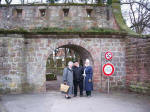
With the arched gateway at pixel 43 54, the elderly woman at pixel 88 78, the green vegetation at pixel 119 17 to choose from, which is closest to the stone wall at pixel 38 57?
the arched gateway at pixel 43 54

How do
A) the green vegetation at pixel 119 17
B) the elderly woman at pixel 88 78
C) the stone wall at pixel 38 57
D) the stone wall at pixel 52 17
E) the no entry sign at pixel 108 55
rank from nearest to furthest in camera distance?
the elderly woman at pixel 88 78 < the stone wall at pixel 38 57 < the no entry sign at pixel 108 55 < the green vegetation at pixel 119 17 < the stone wall at pixel 52 17

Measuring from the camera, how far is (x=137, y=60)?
870 cm

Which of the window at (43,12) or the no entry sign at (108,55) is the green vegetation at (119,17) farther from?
the window at (43,12)

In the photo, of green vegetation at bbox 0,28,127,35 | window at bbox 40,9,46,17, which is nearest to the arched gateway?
green vegetation at bbox 0,28,127,35

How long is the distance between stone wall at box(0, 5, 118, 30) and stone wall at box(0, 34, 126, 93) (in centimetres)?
99

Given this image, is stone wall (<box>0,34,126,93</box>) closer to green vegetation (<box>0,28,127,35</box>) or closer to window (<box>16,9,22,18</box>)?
green vegetation (<box>0,28,127,35</box>)

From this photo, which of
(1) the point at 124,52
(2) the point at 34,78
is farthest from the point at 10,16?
(1) the point at 124,52

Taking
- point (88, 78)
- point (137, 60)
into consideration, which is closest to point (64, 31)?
point (88, 78)

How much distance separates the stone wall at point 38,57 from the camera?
29.0ft

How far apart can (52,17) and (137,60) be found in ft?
17.3

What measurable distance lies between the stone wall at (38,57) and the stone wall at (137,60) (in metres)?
0.43

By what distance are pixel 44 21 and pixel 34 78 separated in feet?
10.9

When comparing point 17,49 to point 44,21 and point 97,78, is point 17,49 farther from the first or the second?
point 97,78

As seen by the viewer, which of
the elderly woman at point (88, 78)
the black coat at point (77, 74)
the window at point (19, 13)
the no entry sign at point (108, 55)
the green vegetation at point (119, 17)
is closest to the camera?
the elderly woman at point (88, 78)
